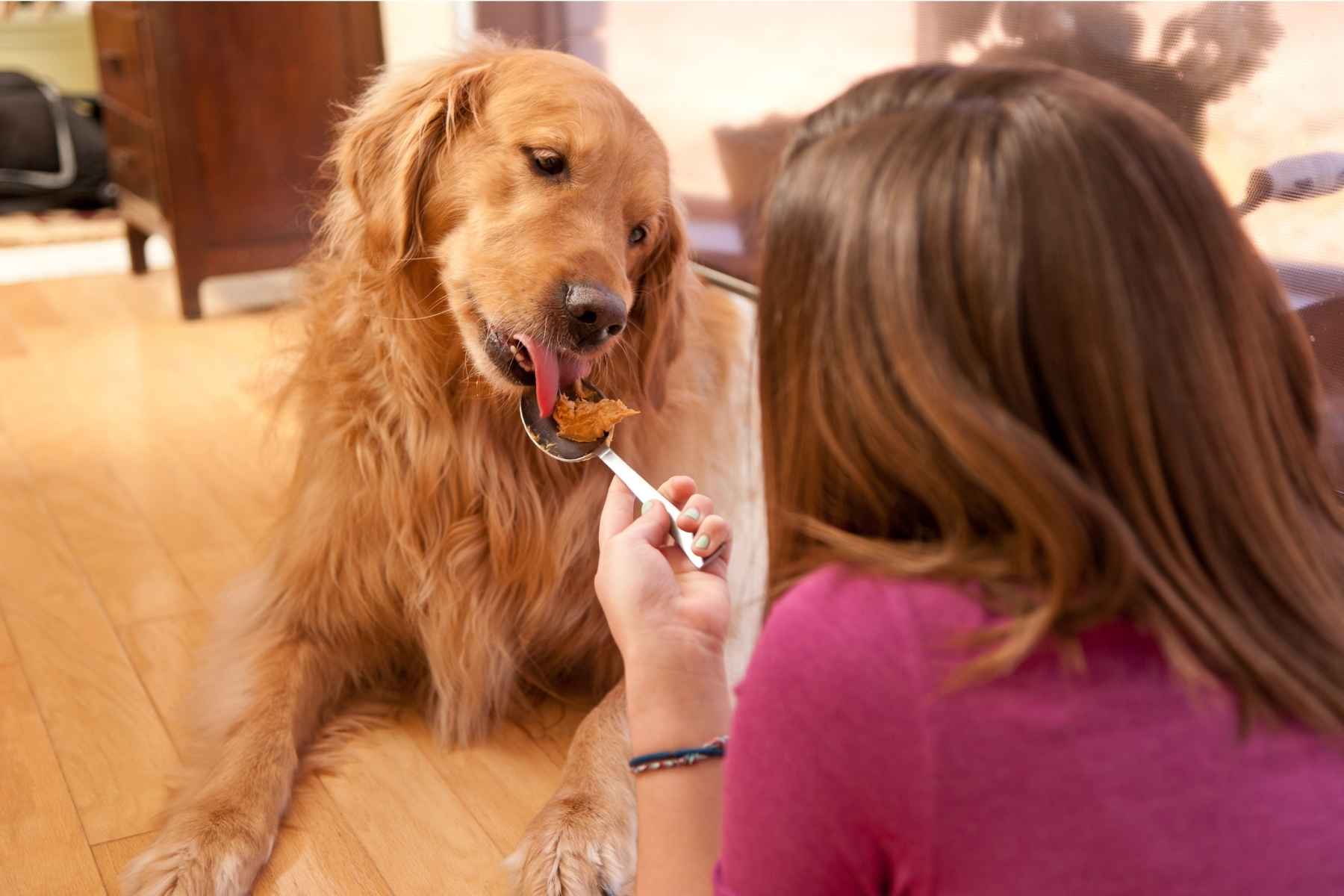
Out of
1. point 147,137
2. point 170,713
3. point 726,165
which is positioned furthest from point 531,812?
point 147,137

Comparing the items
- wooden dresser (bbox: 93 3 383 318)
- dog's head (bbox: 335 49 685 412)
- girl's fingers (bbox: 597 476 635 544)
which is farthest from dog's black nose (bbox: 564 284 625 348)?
wooden dresser (bbox: 93 3 383 318)

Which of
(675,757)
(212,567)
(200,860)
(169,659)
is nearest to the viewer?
(675,757)

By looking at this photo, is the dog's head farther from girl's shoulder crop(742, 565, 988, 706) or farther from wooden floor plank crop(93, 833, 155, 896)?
girl's shoulder crop(742, 565, 988, 706)

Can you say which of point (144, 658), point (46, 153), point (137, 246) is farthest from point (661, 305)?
point (46, 153)

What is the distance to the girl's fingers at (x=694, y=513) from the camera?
44.9 inches

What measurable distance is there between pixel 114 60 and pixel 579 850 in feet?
12.1

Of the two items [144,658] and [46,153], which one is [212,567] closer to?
[144,658]

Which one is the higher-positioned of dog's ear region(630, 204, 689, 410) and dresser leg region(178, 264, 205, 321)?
dog's ear region(630, 204, 689, 410)

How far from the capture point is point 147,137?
401 centimetres

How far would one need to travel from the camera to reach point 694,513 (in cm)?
114

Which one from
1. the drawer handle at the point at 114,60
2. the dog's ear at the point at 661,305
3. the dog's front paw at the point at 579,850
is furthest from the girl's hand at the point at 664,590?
the drawer handle at the point at 114,60

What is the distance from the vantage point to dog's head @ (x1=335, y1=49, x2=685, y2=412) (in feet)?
5.29

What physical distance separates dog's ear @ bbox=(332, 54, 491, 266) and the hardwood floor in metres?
0.43

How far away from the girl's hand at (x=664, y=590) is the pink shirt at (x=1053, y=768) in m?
0.29
